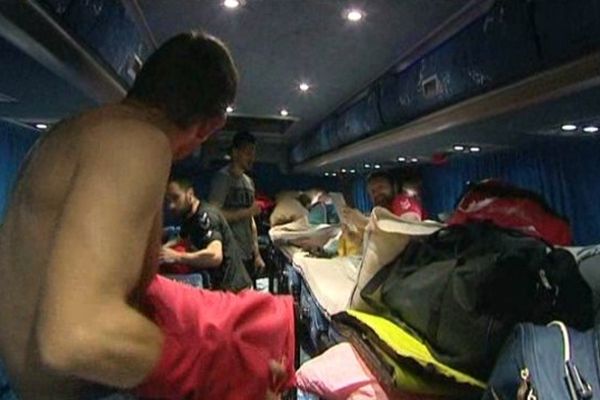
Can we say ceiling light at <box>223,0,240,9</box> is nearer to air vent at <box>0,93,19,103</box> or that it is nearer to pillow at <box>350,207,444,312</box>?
air vent at <box>0,93,19,103</box>

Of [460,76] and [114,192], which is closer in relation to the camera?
[114,192]

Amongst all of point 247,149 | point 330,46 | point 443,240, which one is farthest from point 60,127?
point 247,149

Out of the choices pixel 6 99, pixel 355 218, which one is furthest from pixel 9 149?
pixel 355 218

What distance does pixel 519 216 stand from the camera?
154 centimetres

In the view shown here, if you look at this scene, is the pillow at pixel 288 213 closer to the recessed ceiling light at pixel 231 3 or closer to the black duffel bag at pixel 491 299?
the recessed ceiling light at pixel 231 3

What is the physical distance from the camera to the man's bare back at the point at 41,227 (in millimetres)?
776

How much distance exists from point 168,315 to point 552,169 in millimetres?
2126

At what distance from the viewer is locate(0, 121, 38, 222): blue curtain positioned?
2.65 meters

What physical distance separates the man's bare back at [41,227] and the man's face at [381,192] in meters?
2.13

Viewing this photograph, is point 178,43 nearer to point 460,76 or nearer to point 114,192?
point 114,192

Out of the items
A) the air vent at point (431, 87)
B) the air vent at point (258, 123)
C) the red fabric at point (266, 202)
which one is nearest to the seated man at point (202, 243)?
the air vent at point (431, 87)

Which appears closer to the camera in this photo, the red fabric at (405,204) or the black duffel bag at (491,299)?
the black duffel bag at (491,299)

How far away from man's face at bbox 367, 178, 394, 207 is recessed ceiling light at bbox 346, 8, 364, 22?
919 mm

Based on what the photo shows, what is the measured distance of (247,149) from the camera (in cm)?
306
